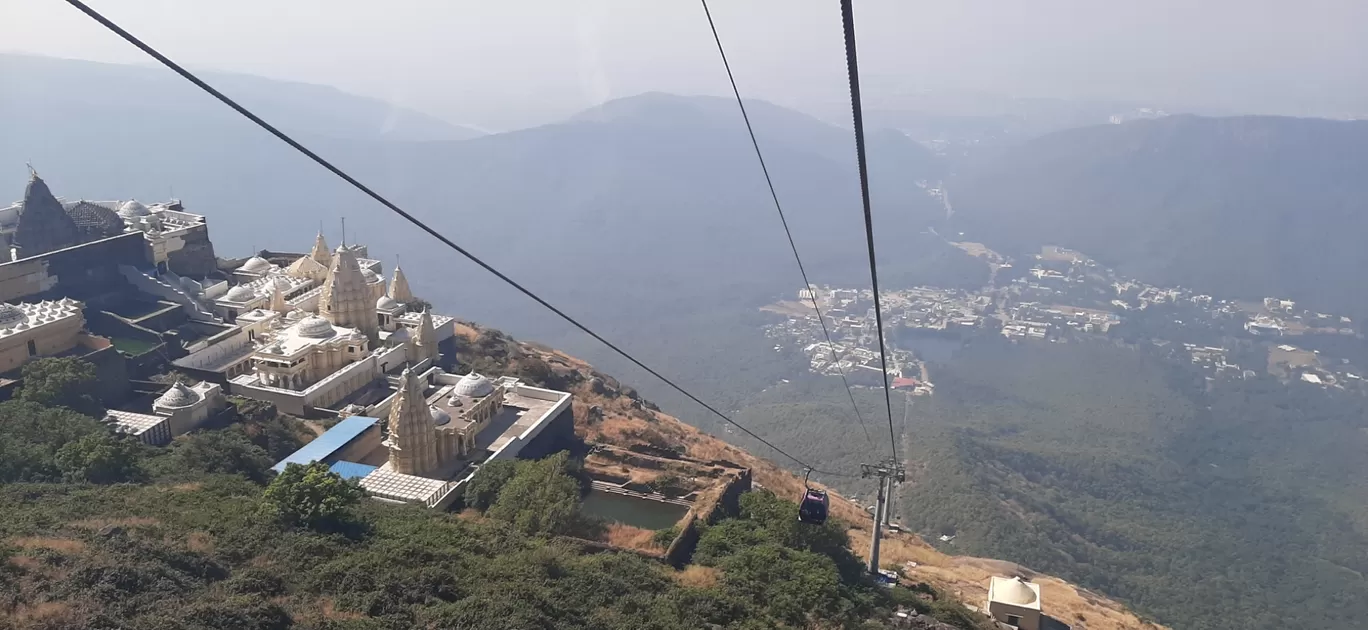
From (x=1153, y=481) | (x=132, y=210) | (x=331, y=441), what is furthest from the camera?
(x=1153, y=481)

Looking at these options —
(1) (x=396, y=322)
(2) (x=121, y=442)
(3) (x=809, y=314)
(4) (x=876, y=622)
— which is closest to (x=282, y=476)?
(2) (x=121, y=442)

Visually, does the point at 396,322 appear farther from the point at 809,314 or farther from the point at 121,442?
the point at 809,314

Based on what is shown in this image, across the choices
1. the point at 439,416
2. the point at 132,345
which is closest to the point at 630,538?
the point at 439,416

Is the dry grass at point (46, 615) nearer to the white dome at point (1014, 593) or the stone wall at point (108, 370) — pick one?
the stone wall at point (108, 370)

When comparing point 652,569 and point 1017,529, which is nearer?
point 652,569

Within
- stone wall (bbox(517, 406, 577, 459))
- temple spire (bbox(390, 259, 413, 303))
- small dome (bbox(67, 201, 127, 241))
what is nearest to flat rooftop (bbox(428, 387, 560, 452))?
stone wall (bbox(517, 406, 577, 459))

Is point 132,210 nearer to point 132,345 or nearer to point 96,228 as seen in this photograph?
point 96,228
